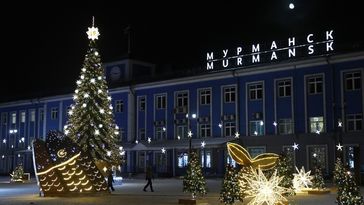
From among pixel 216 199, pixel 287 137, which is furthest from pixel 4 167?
pixel 216 199

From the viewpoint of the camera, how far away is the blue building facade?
41.5 meters

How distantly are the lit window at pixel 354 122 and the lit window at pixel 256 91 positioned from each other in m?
8.04

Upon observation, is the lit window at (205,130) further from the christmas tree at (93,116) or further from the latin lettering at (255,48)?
the christmas tree at (93,116)

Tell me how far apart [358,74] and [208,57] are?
1425 centimetres

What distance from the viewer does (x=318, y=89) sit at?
4306cm

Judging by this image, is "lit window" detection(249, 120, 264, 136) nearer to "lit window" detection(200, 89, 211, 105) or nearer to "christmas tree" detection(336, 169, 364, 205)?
"lit window" detection(200, 89, 211, 105)

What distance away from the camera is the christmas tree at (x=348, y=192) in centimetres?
1509

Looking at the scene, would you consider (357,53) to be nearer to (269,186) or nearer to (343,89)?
(343,89)

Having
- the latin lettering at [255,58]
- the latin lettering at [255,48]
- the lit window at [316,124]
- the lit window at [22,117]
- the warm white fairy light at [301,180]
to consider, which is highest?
the latin lettering at [255,48]

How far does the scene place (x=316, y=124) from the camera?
42.8 metres

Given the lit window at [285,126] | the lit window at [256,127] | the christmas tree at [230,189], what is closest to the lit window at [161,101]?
the lit window at [256,127]

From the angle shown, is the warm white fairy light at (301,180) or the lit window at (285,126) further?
the lit window at (285,126)

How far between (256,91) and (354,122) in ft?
29.8

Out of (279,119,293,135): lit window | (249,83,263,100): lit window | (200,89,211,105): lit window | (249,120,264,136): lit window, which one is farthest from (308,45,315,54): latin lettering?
(200,89,211,105): lit window
